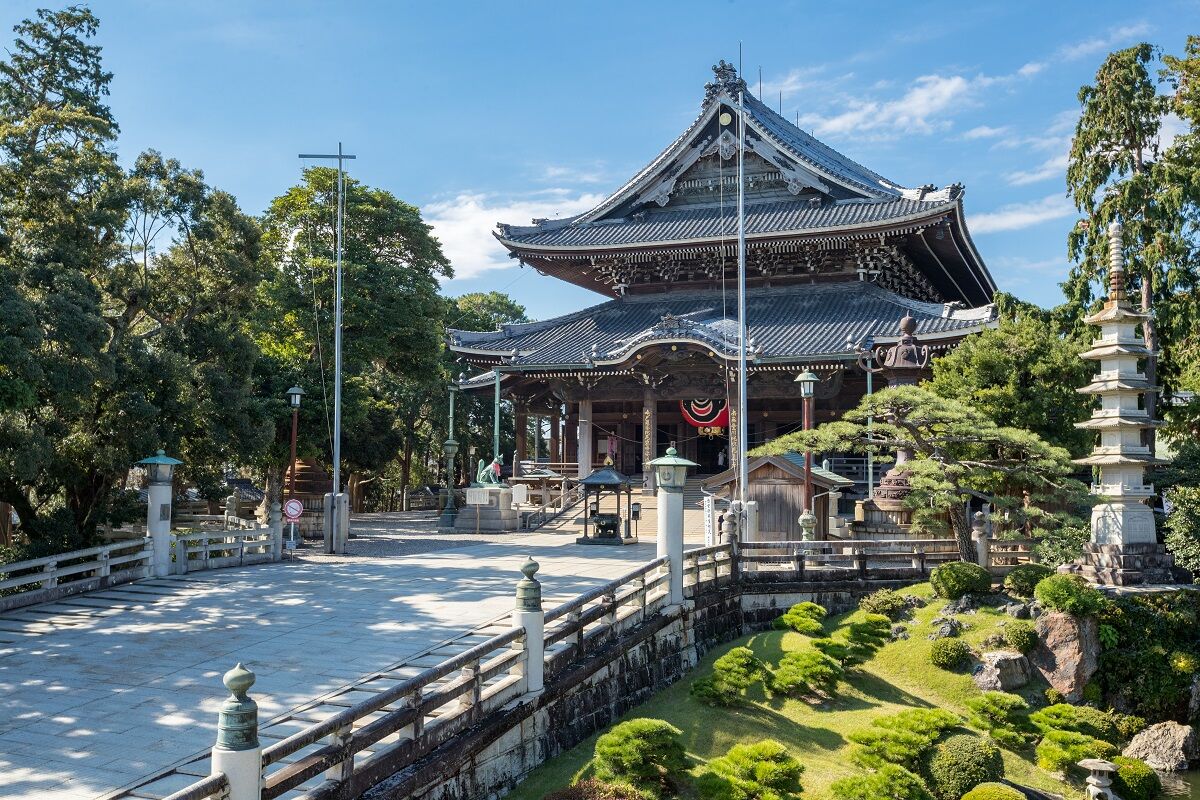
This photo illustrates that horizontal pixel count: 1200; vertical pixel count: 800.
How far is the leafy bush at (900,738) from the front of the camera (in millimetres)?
13383

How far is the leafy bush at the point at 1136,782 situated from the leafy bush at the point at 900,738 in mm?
2665

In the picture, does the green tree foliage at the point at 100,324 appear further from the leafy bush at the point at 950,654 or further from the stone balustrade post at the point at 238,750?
the leafy bush at the point at 950,654

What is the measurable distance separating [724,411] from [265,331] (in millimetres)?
19209

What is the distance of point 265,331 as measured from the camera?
126 feet

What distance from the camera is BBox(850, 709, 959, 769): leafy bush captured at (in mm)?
13383

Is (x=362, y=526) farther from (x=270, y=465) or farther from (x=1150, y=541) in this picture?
(x=1150, y=541)

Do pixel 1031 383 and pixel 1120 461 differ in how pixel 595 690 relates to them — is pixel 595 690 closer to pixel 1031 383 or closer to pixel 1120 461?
pixel 1120 461

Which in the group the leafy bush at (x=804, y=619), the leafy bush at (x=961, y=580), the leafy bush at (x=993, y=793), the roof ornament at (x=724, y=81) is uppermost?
the roof ornament at (x=724, y=81)

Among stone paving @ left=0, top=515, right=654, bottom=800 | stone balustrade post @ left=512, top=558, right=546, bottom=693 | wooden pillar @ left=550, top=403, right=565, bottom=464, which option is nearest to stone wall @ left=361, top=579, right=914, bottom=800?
stone balustrade post @ left=512, top=558, right=546, bottom=693

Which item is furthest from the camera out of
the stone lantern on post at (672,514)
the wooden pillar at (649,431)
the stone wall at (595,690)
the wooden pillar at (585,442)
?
the wooden pillar at (585,442)

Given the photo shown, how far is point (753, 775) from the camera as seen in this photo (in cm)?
1211

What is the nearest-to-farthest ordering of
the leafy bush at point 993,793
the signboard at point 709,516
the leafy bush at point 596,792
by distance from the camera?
the leafy bush at point 596,792
the leafy bush at point 993,793
the signboard at point 709,516

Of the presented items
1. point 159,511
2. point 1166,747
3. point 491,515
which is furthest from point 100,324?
point 1166,747

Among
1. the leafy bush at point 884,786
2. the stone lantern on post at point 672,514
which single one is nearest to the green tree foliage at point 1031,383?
the stone lantern on post at point 672,514
